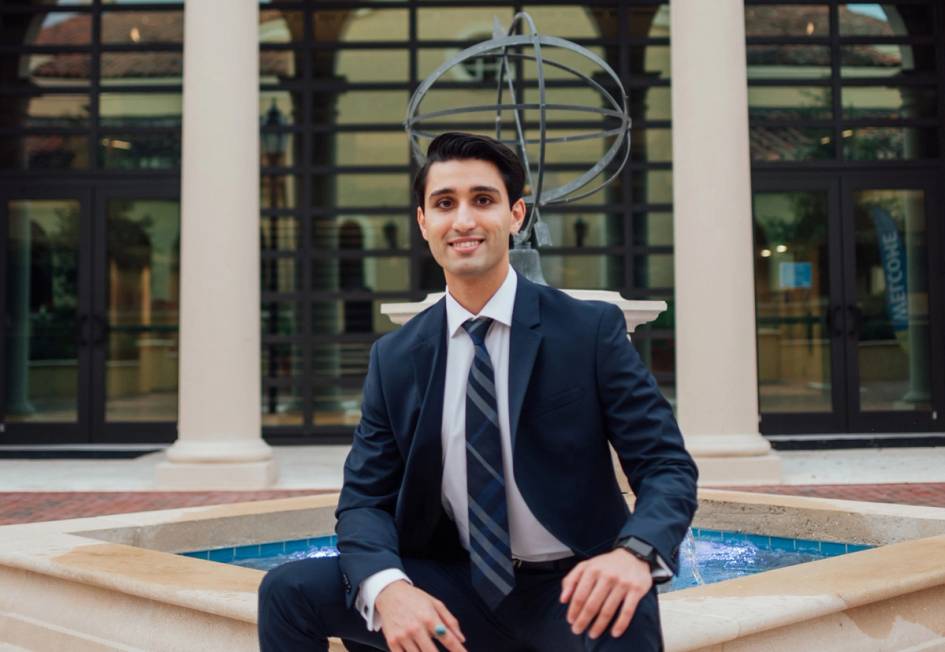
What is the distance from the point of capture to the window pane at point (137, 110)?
45.7ft

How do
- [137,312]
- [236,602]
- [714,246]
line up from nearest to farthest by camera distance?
[236,602]
[714,246]
[137,312]

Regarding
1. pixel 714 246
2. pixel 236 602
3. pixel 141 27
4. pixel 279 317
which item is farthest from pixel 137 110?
pixel 236 602

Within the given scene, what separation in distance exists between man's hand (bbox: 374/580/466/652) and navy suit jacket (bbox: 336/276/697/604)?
0.10 m

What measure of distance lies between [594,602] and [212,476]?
8.36 metres

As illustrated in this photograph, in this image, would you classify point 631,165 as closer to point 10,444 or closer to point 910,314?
point 910,314

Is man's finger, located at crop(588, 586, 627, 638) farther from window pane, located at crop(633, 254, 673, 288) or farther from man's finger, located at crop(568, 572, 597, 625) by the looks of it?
window pane, located at crop(633, 254, 673, 288)

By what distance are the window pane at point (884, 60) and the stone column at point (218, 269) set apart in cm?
806

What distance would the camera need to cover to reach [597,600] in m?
2.26

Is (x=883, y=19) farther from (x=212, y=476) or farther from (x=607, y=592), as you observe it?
(x=607, y=592)

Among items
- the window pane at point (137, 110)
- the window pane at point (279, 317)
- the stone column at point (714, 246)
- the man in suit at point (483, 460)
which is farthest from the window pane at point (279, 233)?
the man in suit at point (483, 460)

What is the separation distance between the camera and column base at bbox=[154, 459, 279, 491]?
10070 millimetres

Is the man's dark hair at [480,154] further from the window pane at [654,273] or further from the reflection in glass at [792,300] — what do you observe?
the reflection in glass at [792,300]

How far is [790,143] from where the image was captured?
13789 mm

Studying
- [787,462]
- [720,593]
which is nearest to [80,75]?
[787,462]
